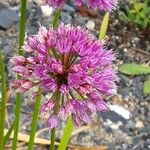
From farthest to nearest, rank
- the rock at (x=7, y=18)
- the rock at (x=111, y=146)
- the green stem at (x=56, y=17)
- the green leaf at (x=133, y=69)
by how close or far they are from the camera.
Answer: the rock at (x=7, y=18) < the green leaf at (x=133, y=69) < the rock at (x=111, y=146) < the green stem at (x=56, y=17)

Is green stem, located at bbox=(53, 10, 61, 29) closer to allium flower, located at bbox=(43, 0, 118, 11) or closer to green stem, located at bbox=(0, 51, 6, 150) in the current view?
allium flower, located at bbox=(43, 0, 118, 11)

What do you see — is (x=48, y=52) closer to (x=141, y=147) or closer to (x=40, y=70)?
(x=40, y=70)

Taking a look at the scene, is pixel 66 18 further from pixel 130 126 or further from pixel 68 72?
pixel 68 72

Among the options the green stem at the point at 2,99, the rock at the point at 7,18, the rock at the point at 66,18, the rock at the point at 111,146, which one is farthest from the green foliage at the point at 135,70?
the green stem at the point at 2,99

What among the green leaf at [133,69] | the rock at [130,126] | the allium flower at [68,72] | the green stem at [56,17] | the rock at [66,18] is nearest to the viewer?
the allium flower at [68,72]

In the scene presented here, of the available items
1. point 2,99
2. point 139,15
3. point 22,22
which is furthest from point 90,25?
point 22,22

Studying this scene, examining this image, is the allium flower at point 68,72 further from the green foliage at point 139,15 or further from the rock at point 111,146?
the green foliage at point 139,15
